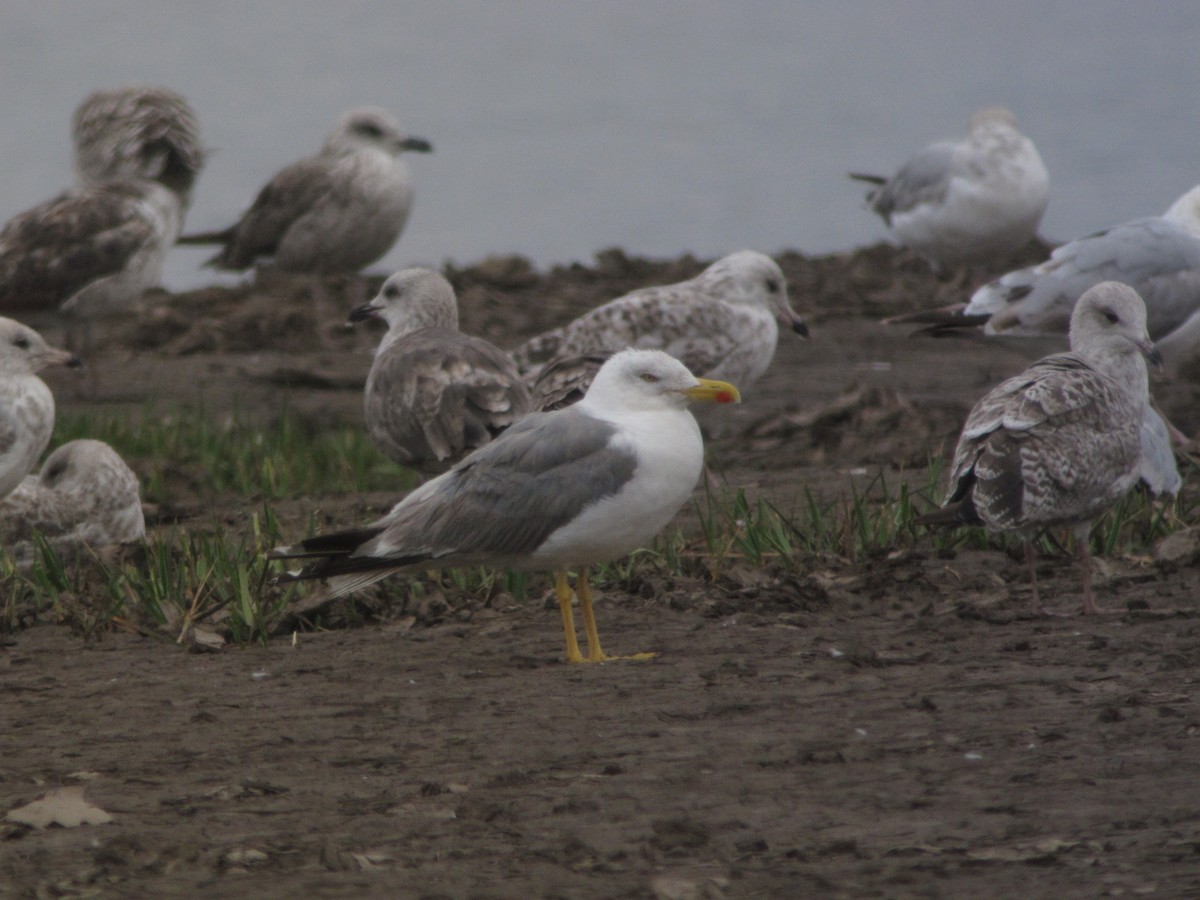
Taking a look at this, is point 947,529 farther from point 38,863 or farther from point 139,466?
point 139,466

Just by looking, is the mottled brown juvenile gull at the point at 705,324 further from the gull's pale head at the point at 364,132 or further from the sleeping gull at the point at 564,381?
the gull's pale head at the point at 364,132

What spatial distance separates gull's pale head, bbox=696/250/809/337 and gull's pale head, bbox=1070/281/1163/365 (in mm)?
3144

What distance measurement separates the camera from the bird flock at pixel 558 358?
17.4 feet

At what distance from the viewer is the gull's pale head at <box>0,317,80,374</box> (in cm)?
745

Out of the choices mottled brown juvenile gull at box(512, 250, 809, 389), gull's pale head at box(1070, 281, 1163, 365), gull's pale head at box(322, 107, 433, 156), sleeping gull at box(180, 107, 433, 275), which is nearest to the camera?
gull's pale head at box(1070, 281, 1163, 365)

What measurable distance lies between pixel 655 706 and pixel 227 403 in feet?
22.1

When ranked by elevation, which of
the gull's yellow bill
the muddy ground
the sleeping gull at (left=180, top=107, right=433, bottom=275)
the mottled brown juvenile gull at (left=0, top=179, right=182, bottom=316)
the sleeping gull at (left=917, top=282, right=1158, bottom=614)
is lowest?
the muddy ground

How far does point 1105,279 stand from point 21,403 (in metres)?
5.39

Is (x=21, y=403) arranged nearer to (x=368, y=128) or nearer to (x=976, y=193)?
(x=368, y=128)

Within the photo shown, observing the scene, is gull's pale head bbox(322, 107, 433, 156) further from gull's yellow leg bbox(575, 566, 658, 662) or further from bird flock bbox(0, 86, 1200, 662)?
gull's yellow leg bbox(575, 566, 658, 662)

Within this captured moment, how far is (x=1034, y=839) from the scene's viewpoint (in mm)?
3553

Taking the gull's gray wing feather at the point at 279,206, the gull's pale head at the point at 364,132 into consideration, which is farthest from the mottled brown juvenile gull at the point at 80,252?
the gull's pale head at the point at 364,132

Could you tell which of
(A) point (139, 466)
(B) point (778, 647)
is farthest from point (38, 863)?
(A) point (139, 466)

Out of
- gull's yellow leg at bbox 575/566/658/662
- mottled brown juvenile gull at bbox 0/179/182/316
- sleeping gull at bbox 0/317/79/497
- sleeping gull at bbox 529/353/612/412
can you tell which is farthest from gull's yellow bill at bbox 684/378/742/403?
mottled brown juvenile gull at bbox 0/179/182/316
